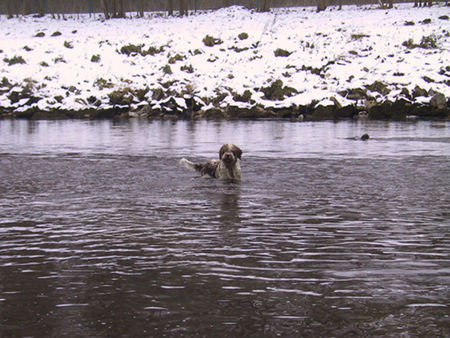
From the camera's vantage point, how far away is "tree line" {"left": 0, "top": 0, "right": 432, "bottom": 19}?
60.6 m

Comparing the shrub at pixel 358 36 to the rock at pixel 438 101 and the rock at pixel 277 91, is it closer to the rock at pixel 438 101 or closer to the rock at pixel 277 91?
the rock at pixel 277 91

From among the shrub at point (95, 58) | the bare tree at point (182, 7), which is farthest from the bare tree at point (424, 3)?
the shrub at point (95, 58)

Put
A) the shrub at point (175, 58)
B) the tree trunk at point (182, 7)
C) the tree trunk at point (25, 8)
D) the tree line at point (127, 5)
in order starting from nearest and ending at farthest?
the shrub at point (175, 58)
the tree trunk at point (182, 7)
the tree line at point (127, 5)
the tree trunk at point (25, 8)

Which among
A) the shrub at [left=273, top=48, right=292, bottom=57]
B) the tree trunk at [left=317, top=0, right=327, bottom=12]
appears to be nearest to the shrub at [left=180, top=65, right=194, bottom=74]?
the shrub at [left=273, top=48, right=292, bottom=57]

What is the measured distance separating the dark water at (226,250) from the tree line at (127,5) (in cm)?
4954

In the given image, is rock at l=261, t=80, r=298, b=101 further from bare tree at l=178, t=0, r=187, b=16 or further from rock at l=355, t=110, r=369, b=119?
bare tree at l=178, t=0, r=187, b=16

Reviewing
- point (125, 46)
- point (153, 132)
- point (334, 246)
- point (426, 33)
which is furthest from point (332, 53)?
point (334, 246)

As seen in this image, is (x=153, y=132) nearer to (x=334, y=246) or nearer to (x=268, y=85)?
(x=268, y=85)

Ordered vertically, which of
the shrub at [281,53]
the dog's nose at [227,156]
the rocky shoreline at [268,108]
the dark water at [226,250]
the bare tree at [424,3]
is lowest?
the dark water at [226,250]

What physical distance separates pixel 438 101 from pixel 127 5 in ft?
139

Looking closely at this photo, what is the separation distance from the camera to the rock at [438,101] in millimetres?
34031

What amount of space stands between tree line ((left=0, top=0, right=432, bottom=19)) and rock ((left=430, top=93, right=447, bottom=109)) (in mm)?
26151

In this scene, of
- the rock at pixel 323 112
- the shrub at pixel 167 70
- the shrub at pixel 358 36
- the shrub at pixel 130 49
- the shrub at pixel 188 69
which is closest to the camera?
the rock at pixel 323 112

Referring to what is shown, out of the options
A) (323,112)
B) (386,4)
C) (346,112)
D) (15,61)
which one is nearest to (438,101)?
(346,112)
